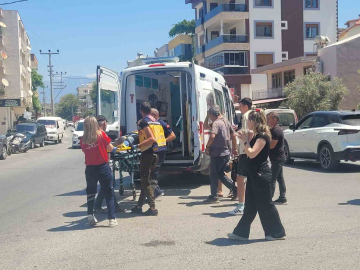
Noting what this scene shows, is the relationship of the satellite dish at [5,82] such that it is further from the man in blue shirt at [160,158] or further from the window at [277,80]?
the man in blue shirt at [160,158]

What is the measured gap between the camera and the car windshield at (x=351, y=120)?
12.3 m

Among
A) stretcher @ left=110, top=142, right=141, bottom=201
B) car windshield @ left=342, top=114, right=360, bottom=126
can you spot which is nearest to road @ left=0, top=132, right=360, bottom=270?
stretcher @ left=110, top=142, right=141, bottom=201

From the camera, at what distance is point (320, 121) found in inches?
530

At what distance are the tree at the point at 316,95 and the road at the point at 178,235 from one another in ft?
56.6

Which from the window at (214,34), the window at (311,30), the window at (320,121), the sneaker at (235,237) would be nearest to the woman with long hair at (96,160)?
the sneaker at (235,237)

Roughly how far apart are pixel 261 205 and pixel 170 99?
7476 millimetres

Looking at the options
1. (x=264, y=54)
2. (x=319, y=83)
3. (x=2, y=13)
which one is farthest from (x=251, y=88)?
(x=2, y=13)

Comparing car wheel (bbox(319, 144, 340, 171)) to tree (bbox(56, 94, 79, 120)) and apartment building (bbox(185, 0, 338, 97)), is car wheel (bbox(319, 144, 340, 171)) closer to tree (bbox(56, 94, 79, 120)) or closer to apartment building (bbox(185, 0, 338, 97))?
apartment building (bbox(185, 0, 338, 97))

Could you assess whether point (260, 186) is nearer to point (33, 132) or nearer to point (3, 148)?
point (3, 148)

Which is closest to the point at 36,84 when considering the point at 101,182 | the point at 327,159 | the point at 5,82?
the point at 5,82

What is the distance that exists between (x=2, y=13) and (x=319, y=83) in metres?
41.4

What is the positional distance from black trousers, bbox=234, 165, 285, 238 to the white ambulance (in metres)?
3.48

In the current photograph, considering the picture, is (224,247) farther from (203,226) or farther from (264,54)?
(264,54)

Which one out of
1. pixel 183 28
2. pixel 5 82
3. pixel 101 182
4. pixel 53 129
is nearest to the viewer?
pixel 101 182
